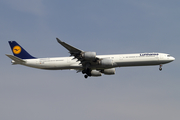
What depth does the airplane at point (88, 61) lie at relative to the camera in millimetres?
45188

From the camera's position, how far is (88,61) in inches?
1821

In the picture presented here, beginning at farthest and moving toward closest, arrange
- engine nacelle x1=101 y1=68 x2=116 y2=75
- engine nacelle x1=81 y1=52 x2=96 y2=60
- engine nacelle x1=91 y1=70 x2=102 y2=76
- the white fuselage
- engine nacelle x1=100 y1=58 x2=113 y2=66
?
engine nacelle x1=91 y1=70 x2=102 y2=76, engine nacelle x1=101 y1=68 x2=116 y2=75, the white fuselage, engine nacelle x1=100 y1=58 x2=113 y2=66, engine nacelle x1=81 y1=52 x2=96 y2=60

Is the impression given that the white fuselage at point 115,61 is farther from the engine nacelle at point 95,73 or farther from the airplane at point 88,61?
the engine nacelle at point 95,73

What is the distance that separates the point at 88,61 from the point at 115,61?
4.76 meters

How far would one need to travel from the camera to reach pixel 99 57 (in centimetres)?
4816

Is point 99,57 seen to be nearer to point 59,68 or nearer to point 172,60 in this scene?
point 59,68

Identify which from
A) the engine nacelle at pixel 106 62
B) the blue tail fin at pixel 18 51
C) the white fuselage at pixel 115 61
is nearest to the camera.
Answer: the engine nacelle at pixel 106 62

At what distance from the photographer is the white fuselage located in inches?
1827

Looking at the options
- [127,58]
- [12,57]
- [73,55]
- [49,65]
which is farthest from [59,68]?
[127,58]

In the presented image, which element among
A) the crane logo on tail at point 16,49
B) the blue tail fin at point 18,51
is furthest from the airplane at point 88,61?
the crane logo on tail at point 16,49

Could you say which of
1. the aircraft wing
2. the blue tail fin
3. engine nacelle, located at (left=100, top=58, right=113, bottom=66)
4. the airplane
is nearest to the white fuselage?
the airplane

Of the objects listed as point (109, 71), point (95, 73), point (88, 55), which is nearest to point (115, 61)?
point (88, 55)

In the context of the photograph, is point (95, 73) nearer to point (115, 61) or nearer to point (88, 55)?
point (115, 61)

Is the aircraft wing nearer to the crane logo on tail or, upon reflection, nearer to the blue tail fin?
the blue tail fin
